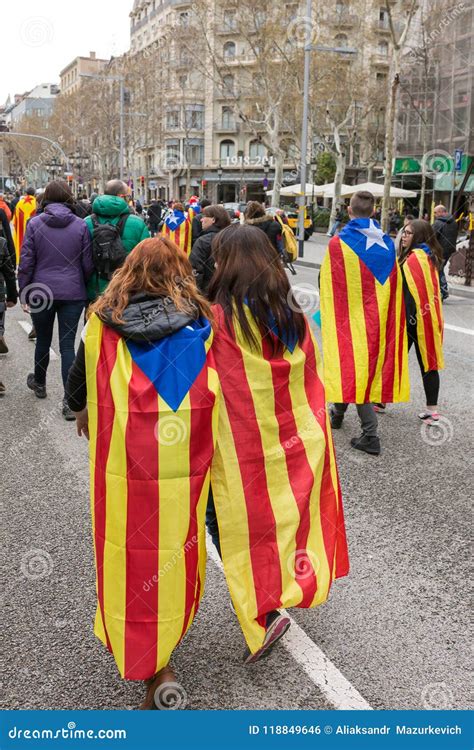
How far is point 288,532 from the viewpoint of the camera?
2980mm

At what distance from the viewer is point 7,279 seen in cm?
771

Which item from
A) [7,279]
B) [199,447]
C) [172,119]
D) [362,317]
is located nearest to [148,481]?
[199,447]

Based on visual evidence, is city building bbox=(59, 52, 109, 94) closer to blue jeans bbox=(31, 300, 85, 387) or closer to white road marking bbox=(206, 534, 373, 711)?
blue jeans bbox=(31, 300, 85, 387)

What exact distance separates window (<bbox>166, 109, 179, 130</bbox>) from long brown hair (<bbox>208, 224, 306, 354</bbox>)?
2671 inches

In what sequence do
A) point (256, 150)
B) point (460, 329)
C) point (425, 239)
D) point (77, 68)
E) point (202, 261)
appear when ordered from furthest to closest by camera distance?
point (77, 68)
point (256, 150)
point (460, 329)
point (202, 261)
point (425, 239)

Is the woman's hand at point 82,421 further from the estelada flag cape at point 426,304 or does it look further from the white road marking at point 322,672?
the estelada flag cape at point 426,304

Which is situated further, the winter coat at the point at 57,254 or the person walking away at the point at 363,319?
the winter coat at the point at 57,254

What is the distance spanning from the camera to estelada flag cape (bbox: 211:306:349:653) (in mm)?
2883

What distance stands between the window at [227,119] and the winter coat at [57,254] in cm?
6464

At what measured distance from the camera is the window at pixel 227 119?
6781 centimetres

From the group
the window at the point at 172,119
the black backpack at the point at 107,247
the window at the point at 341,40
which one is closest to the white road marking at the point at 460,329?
the black backpack at the point at 107,247

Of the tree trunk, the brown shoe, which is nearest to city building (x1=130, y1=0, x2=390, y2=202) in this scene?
the tree trunk

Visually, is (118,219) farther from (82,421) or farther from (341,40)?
(341,40)

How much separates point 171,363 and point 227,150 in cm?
6944
